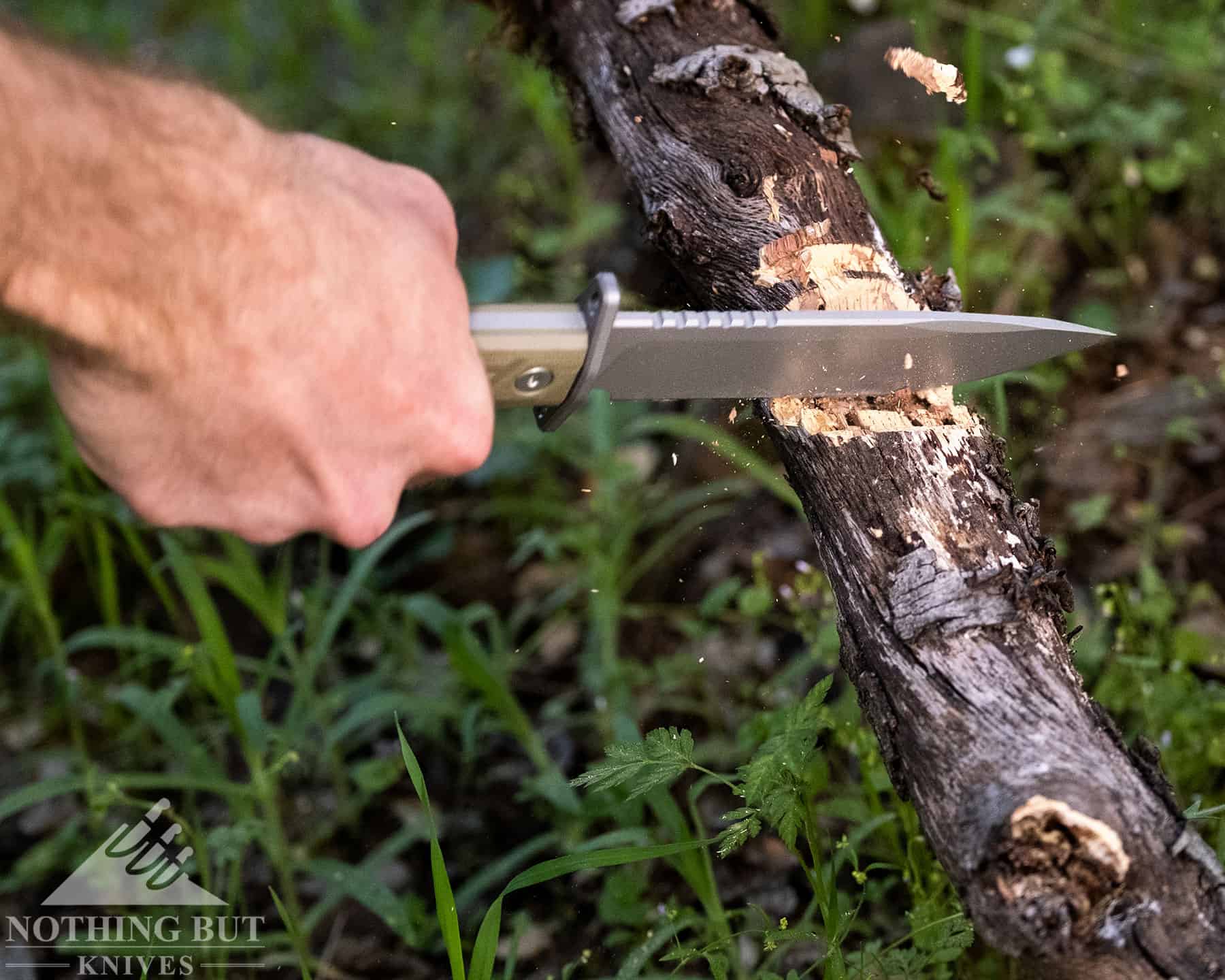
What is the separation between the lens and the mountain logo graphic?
2.05 meters

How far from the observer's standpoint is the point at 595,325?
4.38 ft

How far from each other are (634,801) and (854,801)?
0.42 metres

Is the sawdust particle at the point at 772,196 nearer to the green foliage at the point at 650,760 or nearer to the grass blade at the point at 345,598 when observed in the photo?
the green foliage at the point at 650,760

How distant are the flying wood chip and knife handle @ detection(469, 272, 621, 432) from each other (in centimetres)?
91

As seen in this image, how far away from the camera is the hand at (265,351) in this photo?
1.25 meters

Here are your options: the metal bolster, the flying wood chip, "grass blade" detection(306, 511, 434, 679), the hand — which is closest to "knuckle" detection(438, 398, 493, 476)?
the hand

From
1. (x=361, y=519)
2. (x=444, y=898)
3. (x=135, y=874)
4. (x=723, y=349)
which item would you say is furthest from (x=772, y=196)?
(x=135, y=874)

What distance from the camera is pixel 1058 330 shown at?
5.10 feet

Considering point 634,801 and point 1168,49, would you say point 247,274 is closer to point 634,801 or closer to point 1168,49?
point 634,801

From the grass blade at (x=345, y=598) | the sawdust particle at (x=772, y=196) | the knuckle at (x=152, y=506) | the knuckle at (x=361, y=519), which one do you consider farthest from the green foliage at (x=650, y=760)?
the grass blade at (x=345, y=598)

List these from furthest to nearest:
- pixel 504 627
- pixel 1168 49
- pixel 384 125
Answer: pixel 384 125
pixel 1168 49
pixel 504 627

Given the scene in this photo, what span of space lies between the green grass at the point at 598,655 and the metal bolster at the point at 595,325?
482 mm

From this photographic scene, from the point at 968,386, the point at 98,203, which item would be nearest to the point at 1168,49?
the point at 968,386

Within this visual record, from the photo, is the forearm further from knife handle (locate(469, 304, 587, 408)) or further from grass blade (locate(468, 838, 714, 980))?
grass blade (locate(468, 838, 714, 980))
